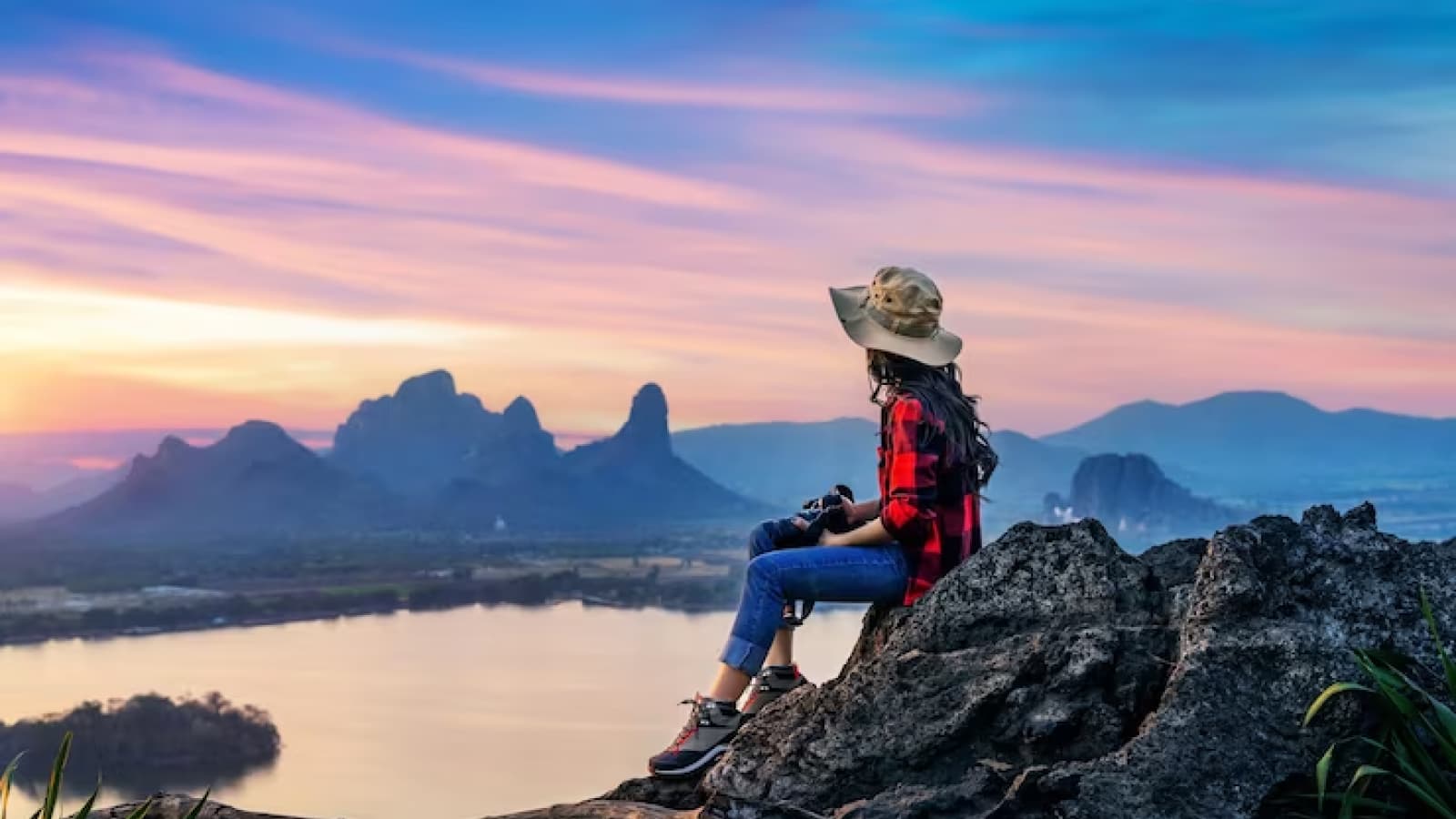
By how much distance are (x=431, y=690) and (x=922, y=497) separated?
93.0m

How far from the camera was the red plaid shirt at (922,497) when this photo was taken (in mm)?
6406

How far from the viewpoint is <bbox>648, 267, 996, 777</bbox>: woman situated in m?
6.44

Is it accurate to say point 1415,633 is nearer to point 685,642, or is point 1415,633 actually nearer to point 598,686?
point 598,686

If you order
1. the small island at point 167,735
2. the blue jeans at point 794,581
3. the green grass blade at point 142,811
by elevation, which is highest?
the blue jeans at point 794,581

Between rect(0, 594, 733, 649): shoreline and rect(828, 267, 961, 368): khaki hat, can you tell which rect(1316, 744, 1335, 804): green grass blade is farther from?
rect(0, 594, 733, 649): shoreline

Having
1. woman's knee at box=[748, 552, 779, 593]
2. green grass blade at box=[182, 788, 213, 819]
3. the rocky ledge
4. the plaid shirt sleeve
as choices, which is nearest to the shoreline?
green grass blade at box=[182, 788, 213, 819]

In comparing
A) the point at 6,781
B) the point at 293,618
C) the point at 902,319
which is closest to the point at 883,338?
the point at 902,319

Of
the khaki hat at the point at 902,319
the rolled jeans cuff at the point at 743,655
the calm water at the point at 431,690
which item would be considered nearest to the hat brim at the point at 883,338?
the khaki hat at the point at 902,319

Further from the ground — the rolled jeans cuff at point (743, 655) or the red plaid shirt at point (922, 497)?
the red plaid shirt at point (922, 497)

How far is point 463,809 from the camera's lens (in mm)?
74938

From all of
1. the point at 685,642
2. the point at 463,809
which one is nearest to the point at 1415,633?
the point at 463,809

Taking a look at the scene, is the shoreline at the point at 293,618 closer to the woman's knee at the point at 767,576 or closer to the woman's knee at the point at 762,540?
the woman's knee at the point at 762,540

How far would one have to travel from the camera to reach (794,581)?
21.6 feet

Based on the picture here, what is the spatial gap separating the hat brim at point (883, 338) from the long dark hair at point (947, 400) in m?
0.04
